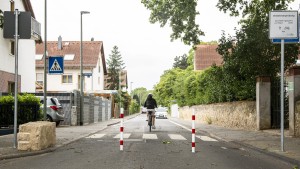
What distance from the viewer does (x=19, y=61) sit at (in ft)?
98.2

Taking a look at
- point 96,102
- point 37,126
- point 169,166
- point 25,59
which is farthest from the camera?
point 96,102

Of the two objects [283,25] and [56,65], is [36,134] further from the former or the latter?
[283,25]

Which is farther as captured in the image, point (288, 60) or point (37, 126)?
point (288, 60)

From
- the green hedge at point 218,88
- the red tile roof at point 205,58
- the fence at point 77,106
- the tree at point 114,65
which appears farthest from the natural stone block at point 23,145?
the tree at point 114,65

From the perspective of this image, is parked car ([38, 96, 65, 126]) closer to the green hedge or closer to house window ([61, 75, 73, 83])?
the green hedge

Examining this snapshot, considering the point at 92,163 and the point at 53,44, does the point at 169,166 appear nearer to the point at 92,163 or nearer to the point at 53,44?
the point at 92,163

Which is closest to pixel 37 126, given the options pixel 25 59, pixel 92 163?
pixel 92 163

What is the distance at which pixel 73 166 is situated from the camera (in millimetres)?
8258

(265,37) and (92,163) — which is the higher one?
(265,37)

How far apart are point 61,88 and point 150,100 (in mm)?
38383

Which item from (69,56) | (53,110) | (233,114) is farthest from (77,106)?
(69,56)

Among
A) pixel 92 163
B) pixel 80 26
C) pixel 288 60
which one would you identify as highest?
pixel 80 26

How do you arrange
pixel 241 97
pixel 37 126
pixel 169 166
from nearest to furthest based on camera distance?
pixel 169 166 < pixel 37 126 < pixel 241 97

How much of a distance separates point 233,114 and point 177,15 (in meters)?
8.06
